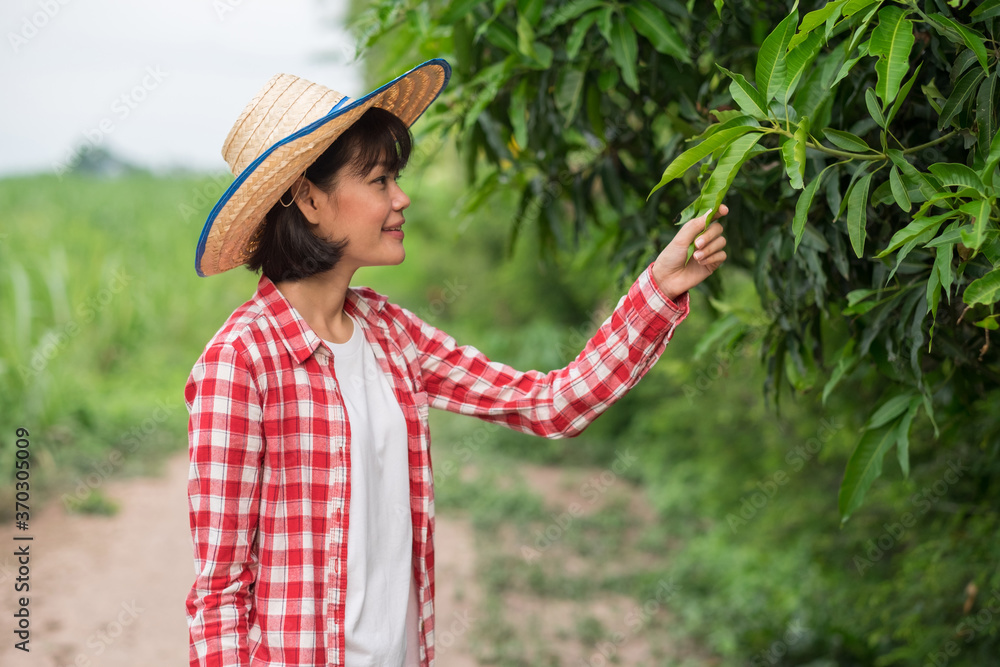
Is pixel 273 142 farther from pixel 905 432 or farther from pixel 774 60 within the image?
pixel 905 432

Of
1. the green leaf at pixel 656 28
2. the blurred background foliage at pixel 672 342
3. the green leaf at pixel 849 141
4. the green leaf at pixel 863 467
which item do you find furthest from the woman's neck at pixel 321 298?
the green leaf at pixel 863 467

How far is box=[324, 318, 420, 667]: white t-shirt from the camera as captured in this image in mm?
1425

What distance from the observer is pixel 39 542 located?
4020mm

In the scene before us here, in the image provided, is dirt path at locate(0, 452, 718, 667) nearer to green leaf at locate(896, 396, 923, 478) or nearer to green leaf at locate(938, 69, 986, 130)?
green leaf at locate(896, 396, 923, 478)

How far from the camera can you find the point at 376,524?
1483mm

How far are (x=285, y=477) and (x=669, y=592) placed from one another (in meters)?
3.23

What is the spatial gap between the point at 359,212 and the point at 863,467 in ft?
3.30

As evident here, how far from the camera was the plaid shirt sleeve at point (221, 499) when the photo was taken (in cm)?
130

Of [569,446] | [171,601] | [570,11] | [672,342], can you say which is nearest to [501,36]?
[570,11]

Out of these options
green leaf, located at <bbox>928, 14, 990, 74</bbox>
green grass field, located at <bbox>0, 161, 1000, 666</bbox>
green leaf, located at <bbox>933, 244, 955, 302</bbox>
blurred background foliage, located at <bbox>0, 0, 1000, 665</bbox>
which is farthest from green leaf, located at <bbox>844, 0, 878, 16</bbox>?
green grass field, located at <bbox>0, 161, 1000, 666</bbox>

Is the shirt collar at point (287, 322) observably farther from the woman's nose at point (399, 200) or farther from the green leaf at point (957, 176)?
the green leaf at point (957, 176)

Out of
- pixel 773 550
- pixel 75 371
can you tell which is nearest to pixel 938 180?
pixel 773 550

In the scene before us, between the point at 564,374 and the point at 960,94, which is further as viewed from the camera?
the point at 564,374

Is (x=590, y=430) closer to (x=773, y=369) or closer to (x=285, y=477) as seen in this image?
(x=773, y=369)
